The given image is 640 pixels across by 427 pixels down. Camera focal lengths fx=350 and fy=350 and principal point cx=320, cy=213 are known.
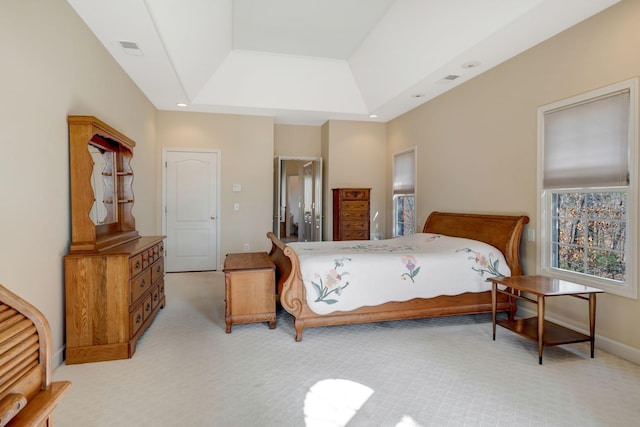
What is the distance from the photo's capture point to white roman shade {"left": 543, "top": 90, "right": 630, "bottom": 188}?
8.99ft

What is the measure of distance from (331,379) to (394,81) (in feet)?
12.9

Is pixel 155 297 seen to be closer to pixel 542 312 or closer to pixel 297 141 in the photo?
pixel 542 312

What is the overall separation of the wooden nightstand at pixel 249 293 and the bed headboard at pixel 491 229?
7.67 ft

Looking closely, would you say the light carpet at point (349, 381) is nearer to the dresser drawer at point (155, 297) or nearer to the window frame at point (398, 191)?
the dresser drawer at point (155, 297)

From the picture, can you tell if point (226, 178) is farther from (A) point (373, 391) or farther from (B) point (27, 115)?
(A) point (373, 391)

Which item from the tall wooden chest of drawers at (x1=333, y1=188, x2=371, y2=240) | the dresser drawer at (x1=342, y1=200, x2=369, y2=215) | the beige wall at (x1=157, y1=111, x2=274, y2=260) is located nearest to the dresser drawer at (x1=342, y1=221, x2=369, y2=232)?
the tall wooden chest of drawers at (x1=333, y1=188, x2=371, y2=240)

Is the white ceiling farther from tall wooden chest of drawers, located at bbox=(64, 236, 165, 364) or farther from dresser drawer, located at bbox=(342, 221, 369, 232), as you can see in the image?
tall wooden chest of drawers, located at bbox=(64, 236, 165, 364)

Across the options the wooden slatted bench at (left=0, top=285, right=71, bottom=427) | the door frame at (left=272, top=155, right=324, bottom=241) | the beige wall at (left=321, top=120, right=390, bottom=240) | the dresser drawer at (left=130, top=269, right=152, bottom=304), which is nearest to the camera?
the wooden slatted bench at (left=0, top=285, right=71, bottom=427)

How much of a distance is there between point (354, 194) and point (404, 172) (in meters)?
0.94

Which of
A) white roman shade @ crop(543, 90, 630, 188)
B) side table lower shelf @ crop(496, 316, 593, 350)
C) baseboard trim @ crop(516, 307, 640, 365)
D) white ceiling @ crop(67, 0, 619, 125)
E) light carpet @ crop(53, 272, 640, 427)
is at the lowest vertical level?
light carpet @ crop(53, 272, 640, 427)

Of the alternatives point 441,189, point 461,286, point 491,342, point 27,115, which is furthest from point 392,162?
point 27,115

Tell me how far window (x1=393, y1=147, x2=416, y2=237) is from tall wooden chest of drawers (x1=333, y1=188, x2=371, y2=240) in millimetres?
566

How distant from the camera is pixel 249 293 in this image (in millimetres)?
3283

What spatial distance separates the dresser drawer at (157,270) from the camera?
11.5 feet
